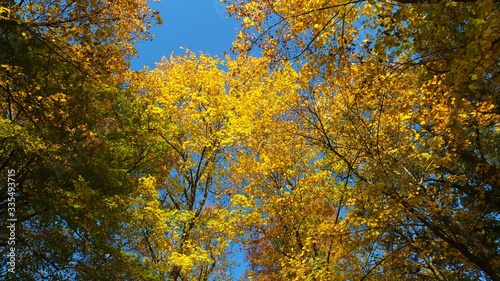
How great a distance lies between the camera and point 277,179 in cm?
1165

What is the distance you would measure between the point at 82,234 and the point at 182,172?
235 inches

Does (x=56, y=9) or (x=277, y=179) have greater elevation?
(x=277, y=179)

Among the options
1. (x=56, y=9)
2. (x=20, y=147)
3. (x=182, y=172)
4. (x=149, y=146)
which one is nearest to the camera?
(x=56, y=9)

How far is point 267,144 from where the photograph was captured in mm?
11555

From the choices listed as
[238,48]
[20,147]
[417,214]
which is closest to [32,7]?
[20,147]

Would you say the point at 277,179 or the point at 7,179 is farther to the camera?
the point at 277,179

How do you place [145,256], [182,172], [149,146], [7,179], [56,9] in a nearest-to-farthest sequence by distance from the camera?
[56,9], [7,179], [149,146], [145,256], [182,172]

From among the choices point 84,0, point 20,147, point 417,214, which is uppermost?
point 84,0

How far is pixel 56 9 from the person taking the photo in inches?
207

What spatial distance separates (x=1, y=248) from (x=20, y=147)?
3284 mm

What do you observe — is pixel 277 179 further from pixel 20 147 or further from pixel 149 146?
pixel 20 147

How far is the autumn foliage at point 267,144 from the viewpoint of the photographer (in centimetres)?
506

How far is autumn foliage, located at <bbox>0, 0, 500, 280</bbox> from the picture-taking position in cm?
506

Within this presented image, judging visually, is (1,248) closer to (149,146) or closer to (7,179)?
(7,179)
